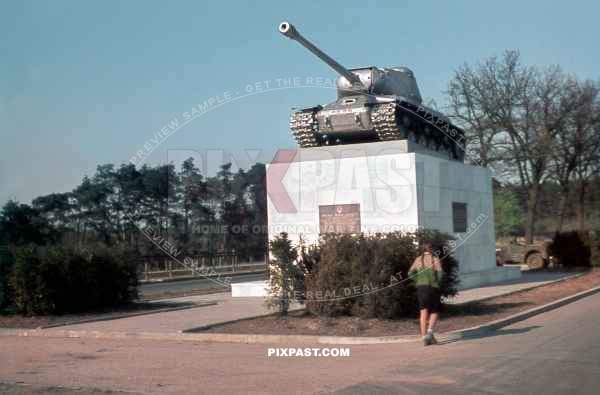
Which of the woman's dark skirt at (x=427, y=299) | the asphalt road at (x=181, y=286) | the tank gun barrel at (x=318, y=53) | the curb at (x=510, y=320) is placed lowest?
the asphalt road at (x=181, y=286)

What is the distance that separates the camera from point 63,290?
634 inches

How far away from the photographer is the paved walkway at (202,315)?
13.5 m

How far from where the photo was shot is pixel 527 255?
1329 inches

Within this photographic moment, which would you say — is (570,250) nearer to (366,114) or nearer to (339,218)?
(366,114)

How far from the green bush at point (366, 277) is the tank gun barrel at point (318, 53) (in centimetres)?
714

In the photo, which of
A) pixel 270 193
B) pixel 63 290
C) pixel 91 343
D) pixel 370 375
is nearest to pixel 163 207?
pixel 270 193

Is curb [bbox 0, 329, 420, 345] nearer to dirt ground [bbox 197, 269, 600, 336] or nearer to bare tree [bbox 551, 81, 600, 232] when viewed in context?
dirt ground [bbox 197, 269, 600, 336]

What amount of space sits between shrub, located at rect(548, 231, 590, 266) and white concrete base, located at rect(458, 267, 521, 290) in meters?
7.41

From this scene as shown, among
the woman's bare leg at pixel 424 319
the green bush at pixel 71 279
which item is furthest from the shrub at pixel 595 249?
the woman's bare leg at pixel 424 319

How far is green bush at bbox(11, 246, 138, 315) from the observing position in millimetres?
15648

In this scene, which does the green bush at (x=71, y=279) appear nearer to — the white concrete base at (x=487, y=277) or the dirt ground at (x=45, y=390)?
the dirt ground at (x=45, y=390)

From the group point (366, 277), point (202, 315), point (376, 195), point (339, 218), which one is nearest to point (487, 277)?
point (376, 195)

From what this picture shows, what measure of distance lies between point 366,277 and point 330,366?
354 centimetres

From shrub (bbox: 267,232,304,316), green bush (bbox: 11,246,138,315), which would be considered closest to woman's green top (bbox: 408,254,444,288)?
shrub (bbox: 267,232,304,316)
